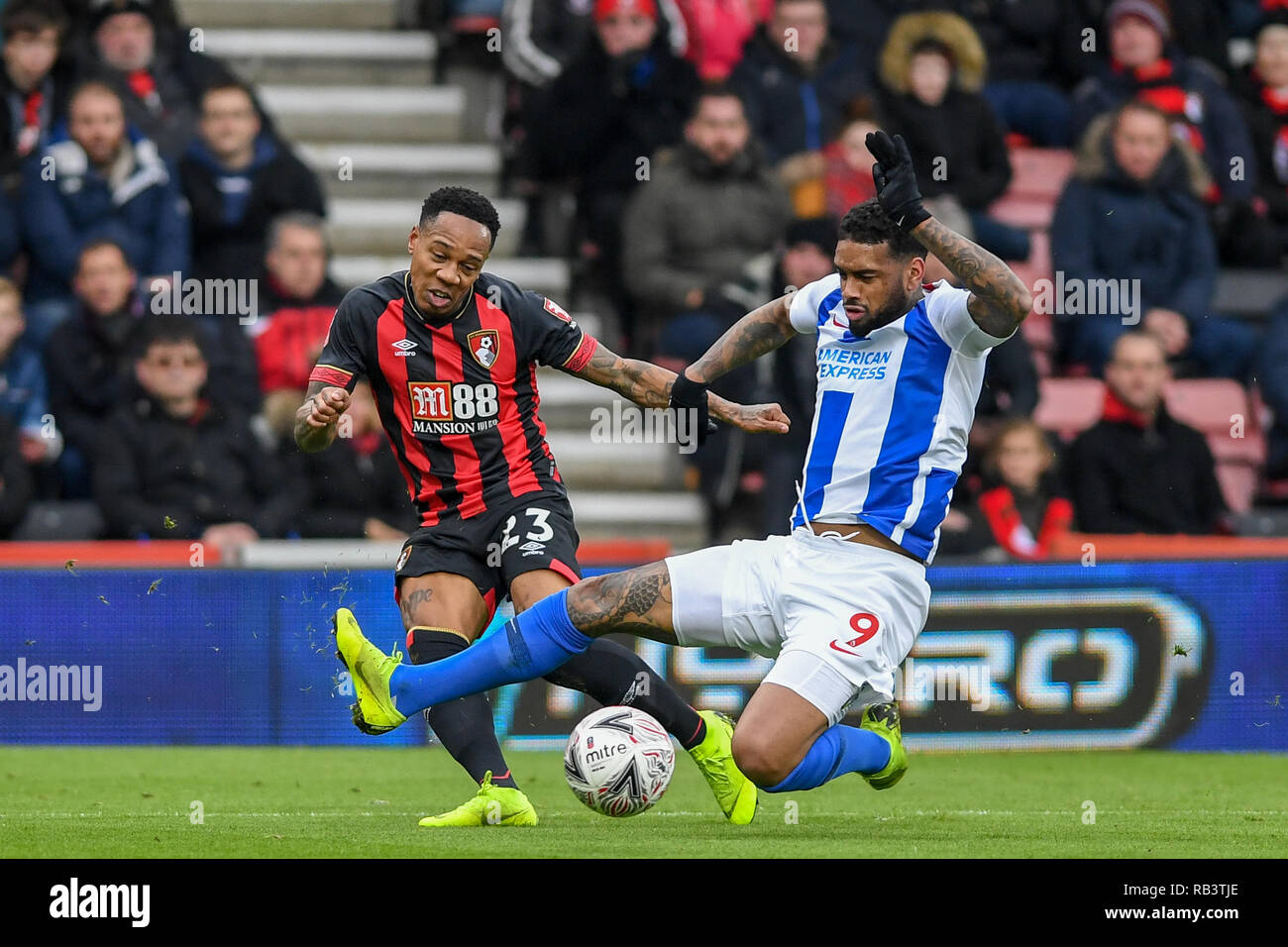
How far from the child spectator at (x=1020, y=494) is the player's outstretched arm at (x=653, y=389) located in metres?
4.10

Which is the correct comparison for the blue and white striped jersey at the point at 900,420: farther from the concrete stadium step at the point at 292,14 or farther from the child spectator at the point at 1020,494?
the concrete stadium step at the point at 292,14

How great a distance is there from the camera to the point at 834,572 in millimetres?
6738

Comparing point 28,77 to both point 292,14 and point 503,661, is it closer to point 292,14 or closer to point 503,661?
point 292,14

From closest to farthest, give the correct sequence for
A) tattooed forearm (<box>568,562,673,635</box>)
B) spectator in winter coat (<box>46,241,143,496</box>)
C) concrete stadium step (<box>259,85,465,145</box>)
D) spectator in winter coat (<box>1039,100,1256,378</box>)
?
tattooed forearm (<box>568,562,673,635</box>), spectator in winter coat (<box>46,241,143,496</box>), spectator in winter coat (<box>1039,100,1256,378</box>), concrete stadium step (<box>259,85,465,145</box>)

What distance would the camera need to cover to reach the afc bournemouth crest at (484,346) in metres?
7.35

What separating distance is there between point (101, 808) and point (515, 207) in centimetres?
676

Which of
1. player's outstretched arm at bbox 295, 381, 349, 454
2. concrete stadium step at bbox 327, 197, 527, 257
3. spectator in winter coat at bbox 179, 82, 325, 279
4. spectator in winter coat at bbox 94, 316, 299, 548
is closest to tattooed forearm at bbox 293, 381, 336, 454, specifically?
player's outstretched arm at bbox 295, 381, 349, 454

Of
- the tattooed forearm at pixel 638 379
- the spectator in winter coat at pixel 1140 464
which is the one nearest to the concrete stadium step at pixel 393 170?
the spectator in winter coat at pixel 1140 464

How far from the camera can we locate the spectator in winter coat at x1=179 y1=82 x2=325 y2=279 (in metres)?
12.0

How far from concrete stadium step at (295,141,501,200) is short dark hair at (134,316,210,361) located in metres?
2.81

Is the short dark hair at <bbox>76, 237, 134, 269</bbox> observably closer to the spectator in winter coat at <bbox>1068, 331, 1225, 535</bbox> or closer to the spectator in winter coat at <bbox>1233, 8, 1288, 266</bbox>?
the spectator in winter coat at <bbox>1068, 331, 1225, 535</bbox>

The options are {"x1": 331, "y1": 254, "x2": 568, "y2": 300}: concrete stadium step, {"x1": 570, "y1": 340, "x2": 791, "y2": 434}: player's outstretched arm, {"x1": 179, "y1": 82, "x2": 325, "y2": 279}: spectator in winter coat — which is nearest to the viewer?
{"x1": 570, "y1": 340, "x2": 791, "y2": 434}: player's outstretched arm

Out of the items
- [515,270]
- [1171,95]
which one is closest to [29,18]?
[515,270]

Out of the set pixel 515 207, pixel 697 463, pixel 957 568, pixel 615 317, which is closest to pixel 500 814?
pixel 957 568
